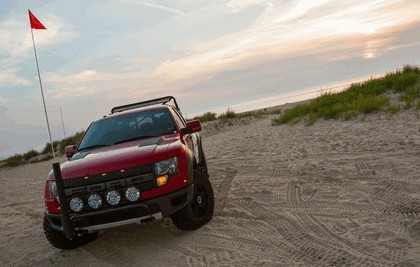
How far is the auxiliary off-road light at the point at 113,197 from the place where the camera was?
4.66 metres

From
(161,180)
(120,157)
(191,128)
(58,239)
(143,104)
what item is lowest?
(58,239)

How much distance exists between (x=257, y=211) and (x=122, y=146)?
2158 mm

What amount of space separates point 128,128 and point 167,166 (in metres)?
1.57

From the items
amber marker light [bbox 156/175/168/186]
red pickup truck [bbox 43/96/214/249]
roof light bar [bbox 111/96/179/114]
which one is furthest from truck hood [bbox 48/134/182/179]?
roof light bar [bbox 111/96/179/114]

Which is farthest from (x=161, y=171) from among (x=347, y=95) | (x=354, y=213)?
(x=347, y=95)

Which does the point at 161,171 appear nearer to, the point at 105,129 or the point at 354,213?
the point at 105,129

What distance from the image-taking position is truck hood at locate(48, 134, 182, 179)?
474cm

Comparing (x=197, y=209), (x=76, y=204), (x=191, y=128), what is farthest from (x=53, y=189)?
(x=191, y=128)

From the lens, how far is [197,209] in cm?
552

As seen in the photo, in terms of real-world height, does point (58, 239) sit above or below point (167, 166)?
below

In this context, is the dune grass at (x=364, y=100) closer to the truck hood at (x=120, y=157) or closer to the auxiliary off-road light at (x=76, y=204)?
the truck hood at (x=120, y=157)

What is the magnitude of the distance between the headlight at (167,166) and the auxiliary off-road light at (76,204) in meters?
0.94

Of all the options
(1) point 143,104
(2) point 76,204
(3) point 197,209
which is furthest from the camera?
(1) point 143,104

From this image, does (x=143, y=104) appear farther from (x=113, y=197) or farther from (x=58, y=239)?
(x=113, y=197)
